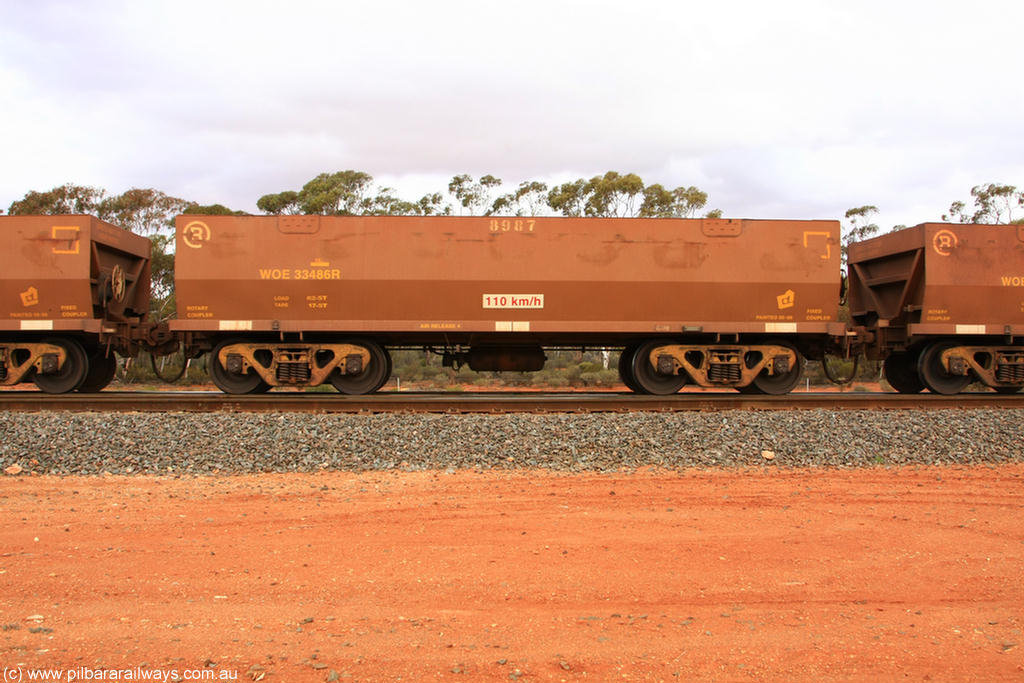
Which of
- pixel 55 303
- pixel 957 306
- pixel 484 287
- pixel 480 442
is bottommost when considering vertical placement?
pixel 480 442

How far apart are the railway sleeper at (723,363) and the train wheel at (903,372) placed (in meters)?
3.03

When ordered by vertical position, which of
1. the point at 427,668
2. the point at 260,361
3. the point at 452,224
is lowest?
the point at 427,668

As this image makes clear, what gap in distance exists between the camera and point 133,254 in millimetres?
11992

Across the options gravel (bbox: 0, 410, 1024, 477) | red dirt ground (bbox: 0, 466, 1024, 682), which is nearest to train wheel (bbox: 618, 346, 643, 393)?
gravel (bbox: 0, 410, 1024, 477)

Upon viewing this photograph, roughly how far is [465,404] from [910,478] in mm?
5584

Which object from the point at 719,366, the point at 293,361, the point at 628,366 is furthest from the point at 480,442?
the point at 719,366

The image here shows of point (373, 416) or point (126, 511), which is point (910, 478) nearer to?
point (373, 416)

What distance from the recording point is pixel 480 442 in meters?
7.15

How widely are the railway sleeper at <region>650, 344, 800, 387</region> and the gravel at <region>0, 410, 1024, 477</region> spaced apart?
2.46m

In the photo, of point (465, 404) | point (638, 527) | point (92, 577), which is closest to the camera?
point (92, 577)

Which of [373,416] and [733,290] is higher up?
[733,290]

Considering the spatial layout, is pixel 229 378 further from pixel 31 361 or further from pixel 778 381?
pixel 778 381

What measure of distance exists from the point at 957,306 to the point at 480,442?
8804 mm

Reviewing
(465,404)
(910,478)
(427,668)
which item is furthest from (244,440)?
(910,478)
